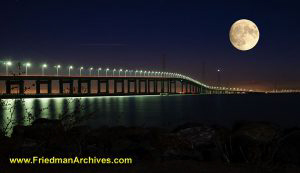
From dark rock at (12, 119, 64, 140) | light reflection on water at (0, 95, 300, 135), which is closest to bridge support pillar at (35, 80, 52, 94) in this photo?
light reflection on water at (0, 95, 300, 135)

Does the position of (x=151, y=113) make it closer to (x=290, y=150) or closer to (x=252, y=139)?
(x=252, y=139)

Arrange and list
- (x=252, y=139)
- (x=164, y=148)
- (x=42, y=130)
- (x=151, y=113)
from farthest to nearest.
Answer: (x=151, y=113), (x=42, y=130), (x=252, y=139), (x=164, y=148)

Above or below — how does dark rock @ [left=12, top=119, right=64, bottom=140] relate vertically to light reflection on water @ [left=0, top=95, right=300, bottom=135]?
above

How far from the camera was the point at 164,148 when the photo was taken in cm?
881

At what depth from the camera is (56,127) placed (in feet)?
32.4

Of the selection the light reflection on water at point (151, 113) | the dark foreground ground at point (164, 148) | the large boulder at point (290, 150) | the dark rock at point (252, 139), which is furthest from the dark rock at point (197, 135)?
the light reflection on water at point (151, 113)

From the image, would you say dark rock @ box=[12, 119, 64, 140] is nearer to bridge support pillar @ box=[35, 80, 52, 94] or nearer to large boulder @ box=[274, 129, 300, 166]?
large boulder @ box=[274, 129, 300, 166]

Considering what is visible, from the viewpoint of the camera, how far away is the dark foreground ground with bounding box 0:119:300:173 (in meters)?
6.55

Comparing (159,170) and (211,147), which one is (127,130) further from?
(159,170)

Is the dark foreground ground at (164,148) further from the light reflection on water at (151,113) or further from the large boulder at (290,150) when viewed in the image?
the light reflection on water at (151,113)

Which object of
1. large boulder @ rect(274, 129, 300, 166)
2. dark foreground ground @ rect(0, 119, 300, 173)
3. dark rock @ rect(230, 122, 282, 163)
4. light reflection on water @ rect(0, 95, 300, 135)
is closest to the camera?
dark foreground ground @ rect(0, 119, 300, 173)

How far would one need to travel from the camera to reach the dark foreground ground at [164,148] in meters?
6.55

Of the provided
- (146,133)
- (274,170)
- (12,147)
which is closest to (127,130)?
(146,133)

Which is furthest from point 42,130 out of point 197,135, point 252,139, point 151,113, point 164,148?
point 151,113
